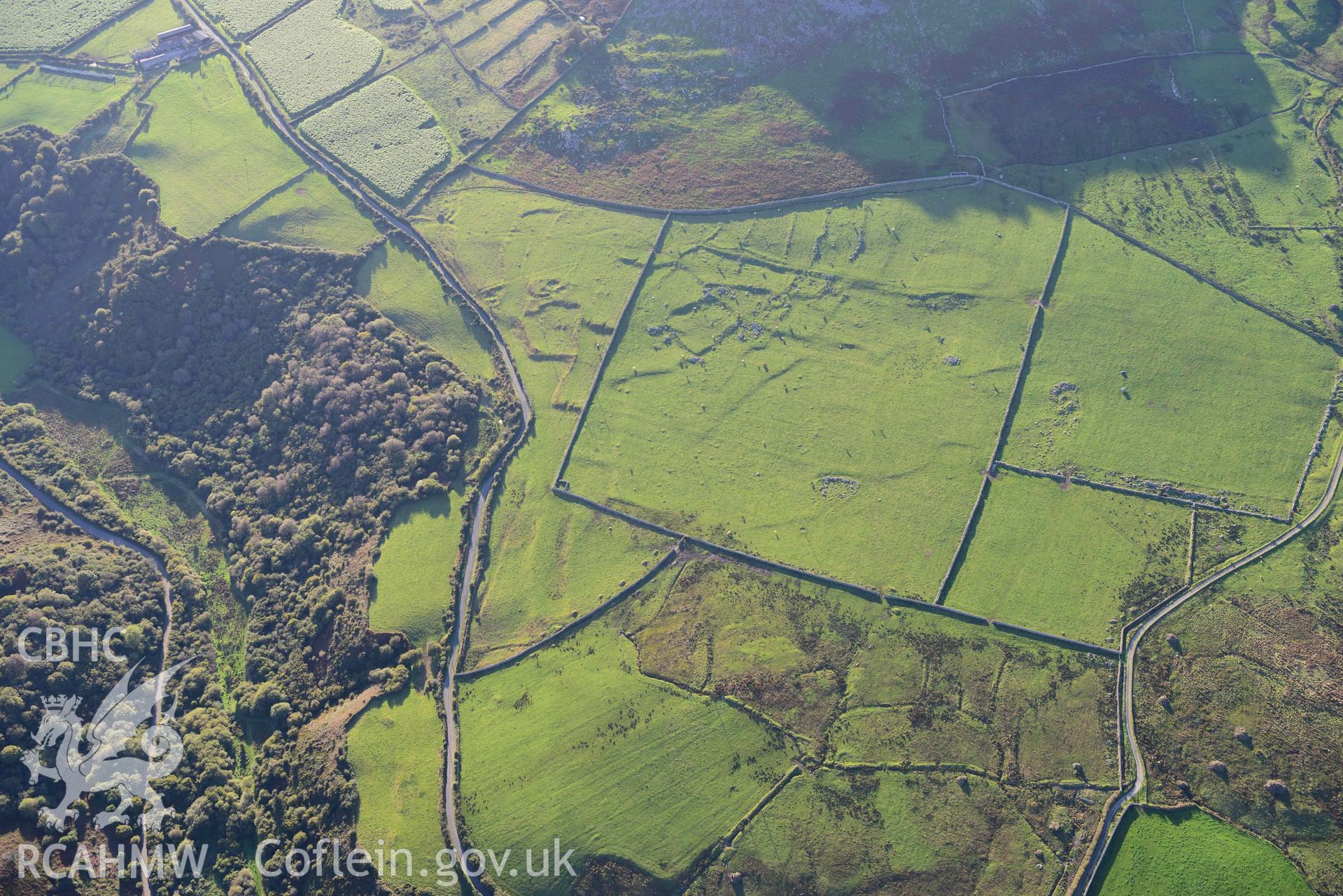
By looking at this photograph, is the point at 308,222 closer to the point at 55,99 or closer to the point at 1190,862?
the point at 55,99

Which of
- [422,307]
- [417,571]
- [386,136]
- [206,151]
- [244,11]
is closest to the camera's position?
[417,571]

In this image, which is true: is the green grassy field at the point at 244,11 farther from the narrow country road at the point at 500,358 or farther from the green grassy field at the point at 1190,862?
the green grassy field at the point at 1190,862

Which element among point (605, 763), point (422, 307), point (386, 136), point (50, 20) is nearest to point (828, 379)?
point (605, 763)

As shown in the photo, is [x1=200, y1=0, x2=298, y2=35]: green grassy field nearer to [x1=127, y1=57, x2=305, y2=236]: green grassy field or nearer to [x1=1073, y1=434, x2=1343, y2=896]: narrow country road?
[x1=127, y1=57, x2=305, y2=236]: green grassy field

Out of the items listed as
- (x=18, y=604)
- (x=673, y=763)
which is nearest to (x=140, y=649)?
(x=18, y=604)

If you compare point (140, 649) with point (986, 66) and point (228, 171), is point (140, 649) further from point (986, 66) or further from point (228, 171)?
point (986, 66)

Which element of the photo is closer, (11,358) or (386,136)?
(11,358)

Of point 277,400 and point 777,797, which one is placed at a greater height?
point 277,400

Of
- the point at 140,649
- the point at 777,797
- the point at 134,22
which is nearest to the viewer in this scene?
the point at 777,797
